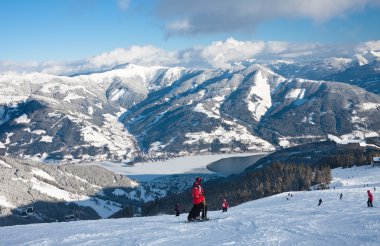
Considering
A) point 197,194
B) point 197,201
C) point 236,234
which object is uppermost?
point 197,194

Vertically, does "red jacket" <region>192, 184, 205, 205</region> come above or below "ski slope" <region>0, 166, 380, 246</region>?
above

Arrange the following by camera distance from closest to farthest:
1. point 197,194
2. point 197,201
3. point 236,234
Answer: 1. point 236,234
2. point 197,194
3. point 197,201

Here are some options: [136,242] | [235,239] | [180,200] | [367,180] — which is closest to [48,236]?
[136,242]

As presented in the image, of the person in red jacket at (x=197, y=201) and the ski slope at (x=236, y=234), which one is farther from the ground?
the person in red jacket at (x=197, y=201)

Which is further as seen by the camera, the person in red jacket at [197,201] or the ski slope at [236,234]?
the person in red jacket at [197,201]

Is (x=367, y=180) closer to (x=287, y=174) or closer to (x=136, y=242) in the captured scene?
(x=287, y=174)

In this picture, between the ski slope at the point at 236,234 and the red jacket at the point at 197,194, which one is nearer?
the ski slope at the point at 236,234

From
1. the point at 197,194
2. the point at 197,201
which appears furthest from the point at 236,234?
the point at 197,201

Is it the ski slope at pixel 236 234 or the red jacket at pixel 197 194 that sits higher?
the red jacket at pixel 197 194

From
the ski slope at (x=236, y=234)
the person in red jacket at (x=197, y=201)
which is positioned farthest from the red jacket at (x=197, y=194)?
the ski slope at (x=236, y=234)

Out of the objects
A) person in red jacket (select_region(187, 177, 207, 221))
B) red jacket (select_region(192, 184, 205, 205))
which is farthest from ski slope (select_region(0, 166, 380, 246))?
red jacket (select_region(192, 184, 205, 205))

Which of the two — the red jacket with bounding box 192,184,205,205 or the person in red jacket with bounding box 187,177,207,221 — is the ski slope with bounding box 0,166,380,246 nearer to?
the person in red jacket with bounding box 187,177,207,221

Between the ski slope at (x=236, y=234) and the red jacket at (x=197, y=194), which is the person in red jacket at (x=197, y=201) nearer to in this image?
the red jacket at (x=197, y=194)

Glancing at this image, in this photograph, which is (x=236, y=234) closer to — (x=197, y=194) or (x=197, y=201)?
(x=197, y=194)
